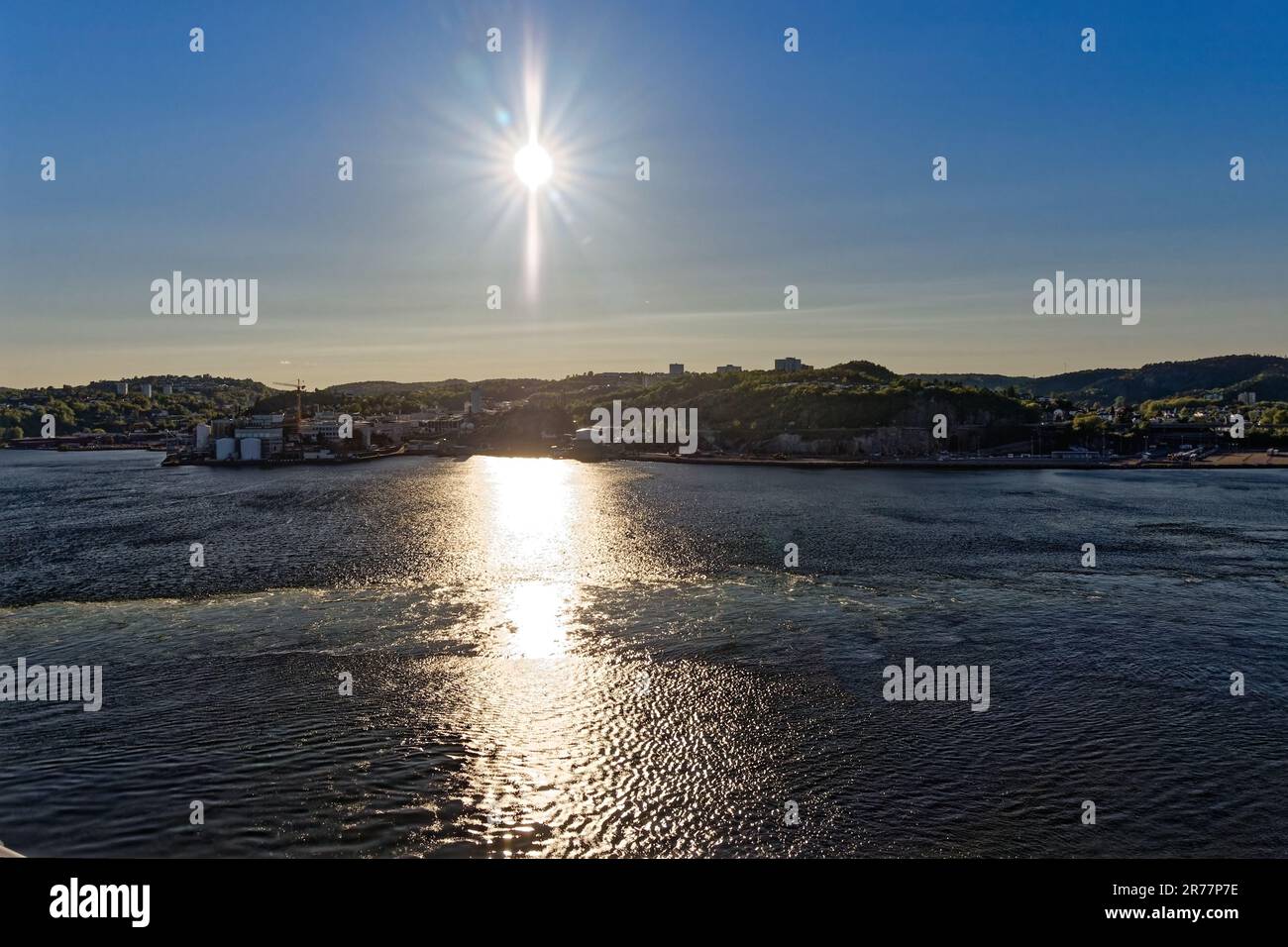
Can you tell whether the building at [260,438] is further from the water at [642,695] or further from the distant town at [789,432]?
the water at [642,695]

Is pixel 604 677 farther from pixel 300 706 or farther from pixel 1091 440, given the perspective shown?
pixel 1091 440

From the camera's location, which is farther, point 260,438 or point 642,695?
point 260,438

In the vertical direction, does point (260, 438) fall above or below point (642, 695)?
above

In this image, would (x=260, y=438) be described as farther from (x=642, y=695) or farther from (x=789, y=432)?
(x=642, y=695)

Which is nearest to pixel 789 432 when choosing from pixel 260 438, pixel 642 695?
pixel 260 438

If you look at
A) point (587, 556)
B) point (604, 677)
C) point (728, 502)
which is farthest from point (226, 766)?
point (728, 502)

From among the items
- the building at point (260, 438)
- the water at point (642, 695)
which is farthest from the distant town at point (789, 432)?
the water at point (642, 695)

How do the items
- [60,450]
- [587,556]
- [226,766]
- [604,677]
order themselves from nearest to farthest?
[226,766] → [604,677] → [587,556] → [60,450]
